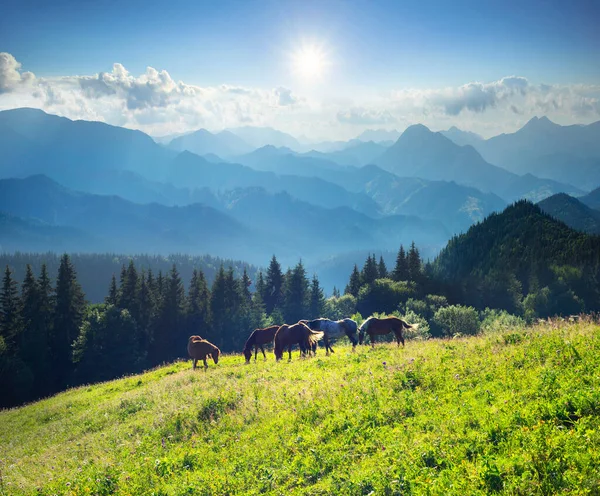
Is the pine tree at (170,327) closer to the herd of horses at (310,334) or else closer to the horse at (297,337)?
the herd of horses at (310,334)

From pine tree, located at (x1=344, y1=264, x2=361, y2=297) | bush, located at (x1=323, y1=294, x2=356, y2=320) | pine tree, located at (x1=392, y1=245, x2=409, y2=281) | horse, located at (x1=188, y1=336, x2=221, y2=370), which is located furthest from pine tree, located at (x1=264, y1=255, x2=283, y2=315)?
horse, located at (x1=188, y1=336, x2=221, y2=370)

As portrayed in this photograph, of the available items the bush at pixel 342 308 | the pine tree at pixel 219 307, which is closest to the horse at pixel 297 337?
the pine tree at pixel 219 307

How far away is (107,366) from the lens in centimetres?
6347

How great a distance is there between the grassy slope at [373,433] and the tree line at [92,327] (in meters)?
47.8

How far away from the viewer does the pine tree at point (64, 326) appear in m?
63.3

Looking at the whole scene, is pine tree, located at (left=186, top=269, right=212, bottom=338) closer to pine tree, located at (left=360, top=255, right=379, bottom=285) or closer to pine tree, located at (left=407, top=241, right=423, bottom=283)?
pine tree, located at (left=360, top=255, right=379, bottom=285)

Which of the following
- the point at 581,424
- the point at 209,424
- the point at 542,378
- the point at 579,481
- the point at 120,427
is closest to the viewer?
the point at 579,481

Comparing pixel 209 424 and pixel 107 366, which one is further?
pixel 107 366

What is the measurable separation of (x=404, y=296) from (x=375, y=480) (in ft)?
270

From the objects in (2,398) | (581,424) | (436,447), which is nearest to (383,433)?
(436,447)

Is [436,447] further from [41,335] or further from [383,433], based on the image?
[41,335]

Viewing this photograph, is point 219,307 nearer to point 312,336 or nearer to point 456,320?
point 456,320

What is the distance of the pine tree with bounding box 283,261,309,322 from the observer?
93.4 m

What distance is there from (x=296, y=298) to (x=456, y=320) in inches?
1517
